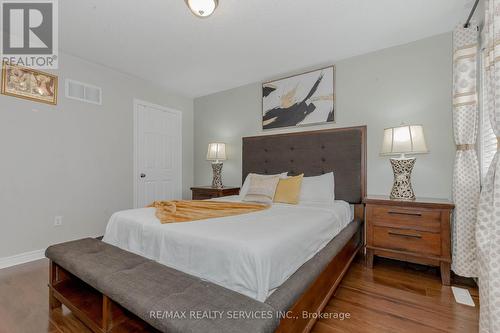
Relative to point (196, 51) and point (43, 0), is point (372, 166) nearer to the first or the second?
point (196, 51)

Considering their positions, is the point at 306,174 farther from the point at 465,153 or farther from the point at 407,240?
the point at 465,153

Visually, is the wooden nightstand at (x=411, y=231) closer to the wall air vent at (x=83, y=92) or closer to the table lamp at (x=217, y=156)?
the table lamp at (x=217, y=156)

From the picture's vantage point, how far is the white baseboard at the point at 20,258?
2444 millimetres

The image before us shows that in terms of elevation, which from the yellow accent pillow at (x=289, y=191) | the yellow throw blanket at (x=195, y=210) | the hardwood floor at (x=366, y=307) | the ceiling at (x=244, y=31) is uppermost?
the ceiling at (x=244, y=31)

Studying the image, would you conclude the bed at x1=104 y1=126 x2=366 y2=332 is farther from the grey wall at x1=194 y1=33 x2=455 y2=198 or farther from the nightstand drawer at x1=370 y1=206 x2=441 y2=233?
the grey wall at x1=194 y1=33 x2=455 y2=198

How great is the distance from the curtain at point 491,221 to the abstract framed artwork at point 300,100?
167cm

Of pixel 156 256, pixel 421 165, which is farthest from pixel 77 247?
pixel 421 165

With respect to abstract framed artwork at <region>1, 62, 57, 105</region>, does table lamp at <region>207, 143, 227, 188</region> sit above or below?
below

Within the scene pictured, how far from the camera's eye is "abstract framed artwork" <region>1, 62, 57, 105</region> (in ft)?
8.21

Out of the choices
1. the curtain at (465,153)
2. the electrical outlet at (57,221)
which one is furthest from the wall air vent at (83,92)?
the curtain at (465,153)

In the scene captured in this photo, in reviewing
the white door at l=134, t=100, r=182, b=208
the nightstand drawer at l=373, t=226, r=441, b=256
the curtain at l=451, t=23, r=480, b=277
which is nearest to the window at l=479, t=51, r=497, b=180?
the curtain at l=451, t=23, r=480, b=277

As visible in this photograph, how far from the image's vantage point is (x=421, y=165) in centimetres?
255

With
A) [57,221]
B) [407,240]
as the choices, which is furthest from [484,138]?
[57,221]

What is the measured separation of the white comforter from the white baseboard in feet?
4.88
